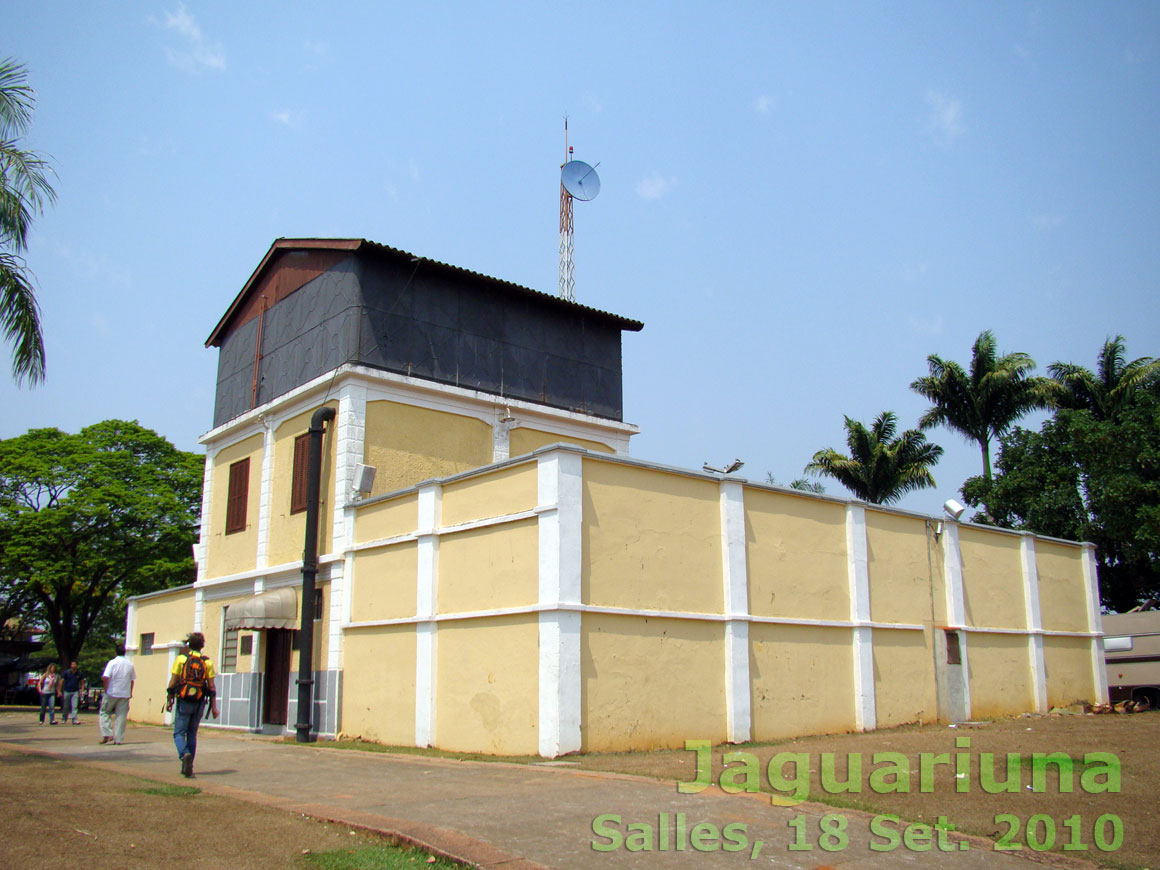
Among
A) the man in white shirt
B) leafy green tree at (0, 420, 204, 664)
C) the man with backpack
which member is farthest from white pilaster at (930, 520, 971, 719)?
leafy green tree at (0, 420, 204, 664)

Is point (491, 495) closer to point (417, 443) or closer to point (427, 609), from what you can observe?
point (427, 609)

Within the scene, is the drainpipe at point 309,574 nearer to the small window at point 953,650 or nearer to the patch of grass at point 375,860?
the patch of grass at point 375,860

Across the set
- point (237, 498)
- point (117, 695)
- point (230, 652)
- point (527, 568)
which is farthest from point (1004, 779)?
point (237, 498)

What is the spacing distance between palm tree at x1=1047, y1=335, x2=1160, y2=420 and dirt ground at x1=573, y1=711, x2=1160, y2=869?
20240 mm

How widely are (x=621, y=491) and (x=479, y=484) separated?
227 cm

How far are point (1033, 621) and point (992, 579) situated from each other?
173 cm

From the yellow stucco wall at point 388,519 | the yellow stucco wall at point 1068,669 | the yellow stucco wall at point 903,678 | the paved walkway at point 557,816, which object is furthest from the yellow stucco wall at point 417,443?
the yellow stucco wall at point 1068,669

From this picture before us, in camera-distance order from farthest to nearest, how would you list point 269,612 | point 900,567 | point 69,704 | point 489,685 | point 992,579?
point 69,704, point 992,579, point 900,567, point 269,612, point 489,685

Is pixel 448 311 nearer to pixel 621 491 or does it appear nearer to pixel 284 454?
pixel 284 454

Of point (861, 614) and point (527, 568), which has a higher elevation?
point (527, 568)

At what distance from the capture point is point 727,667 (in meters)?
14.6

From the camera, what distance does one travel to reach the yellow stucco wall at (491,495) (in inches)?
540

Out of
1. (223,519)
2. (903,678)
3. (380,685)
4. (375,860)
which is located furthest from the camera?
(223,519)

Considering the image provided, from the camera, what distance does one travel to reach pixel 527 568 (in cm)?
1343
